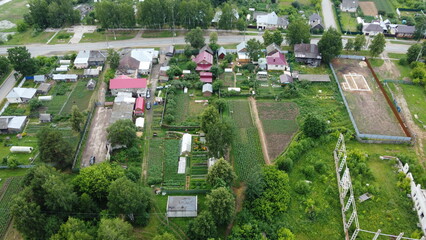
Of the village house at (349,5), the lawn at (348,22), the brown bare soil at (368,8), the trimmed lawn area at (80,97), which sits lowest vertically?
the trimmed lawn area at (80,97)

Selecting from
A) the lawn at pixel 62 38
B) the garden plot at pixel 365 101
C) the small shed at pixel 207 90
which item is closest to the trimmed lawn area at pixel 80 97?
the lawn at pixel 62 38

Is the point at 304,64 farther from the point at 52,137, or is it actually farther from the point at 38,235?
the point at 38,235

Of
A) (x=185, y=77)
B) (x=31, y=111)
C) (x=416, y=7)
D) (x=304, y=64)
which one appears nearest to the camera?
(x=31, y=111)

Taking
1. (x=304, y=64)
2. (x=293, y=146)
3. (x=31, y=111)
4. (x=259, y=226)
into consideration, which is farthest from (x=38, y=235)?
(x=304, y=64)

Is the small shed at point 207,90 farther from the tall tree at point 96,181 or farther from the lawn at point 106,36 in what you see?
the lawn at point 106,36

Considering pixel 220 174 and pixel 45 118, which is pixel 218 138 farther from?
pixel 45 118

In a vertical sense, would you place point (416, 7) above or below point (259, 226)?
above

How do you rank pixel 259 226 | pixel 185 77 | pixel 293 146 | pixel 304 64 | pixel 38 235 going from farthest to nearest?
pixel 304 64
pixel 185 77
pixel 293 146
pixel 259 226
pixel 38 235

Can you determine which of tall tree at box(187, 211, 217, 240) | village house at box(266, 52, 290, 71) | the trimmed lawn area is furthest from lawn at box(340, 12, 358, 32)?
tall tree at box(187, 211, 217, 240)
